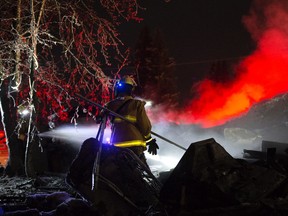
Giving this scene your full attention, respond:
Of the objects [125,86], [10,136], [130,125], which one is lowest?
[10,136]

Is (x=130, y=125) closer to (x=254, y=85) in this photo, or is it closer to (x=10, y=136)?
(x=10, y=136)

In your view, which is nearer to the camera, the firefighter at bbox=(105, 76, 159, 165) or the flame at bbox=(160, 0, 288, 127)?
the firefighter at bbox=(105, 76, 159, 165)

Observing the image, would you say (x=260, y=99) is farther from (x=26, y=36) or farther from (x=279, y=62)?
(x=26, y=36)

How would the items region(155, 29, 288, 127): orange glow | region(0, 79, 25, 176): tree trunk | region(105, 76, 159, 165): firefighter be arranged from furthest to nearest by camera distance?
1. region(155, 29, 288, 127): orange glow
2. region(0, 79, 25, 176): tree trunk
3. region(105, 76, 159, 165): firefighter

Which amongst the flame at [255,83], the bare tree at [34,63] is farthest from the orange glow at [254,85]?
the bare tree at [34,63]

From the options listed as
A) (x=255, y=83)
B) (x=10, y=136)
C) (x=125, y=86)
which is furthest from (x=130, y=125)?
(x=255, y=83)

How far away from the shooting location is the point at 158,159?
16.6 meters

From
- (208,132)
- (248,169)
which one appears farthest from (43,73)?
(208,132)

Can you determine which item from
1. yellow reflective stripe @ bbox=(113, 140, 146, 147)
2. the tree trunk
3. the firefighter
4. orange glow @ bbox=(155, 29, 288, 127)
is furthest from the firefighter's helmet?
orange glow @ bbox=(155, 29, 288, 127)

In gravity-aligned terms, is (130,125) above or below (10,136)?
above

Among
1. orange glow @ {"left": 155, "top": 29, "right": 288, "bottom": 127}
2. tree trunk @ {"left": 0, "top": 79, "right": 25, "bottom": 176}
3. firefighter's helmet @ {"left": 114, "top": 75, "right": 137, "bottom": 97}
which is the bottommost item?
tree trunk @ {"left": 0, "top": 79, "right": 25, "bottom": 176}

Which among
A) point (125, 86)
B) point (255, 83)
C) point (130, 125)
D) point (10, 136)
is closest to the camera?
point (130, 125)

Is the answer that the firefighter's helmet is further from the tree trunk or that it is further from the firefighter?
the tree trunk

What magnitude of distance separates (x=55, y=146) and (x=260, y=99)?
17411 millimetres
